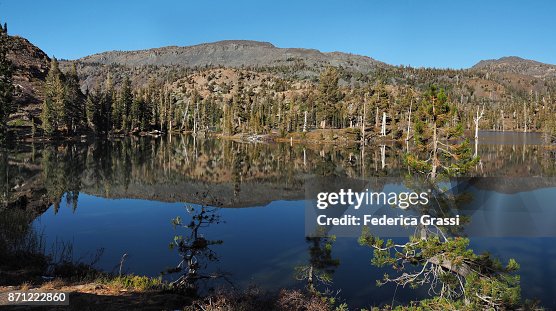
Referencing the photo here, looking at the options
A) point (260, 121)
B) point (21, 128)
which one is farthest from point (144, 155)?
point (260, 121)

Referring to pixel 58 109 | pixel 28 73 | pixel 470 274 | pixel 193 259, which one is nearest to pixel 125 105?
pixel 58 109

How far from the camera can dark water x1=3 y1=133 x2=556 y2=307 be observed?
1766 centimetres

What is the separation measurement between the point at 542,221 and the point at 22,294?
29.2 metres

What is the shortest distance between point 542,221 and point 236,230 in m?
20.4

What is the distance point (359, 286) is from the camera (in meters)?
16.1

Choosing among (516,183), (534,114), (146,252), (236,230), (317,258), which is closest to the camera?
(317,258)

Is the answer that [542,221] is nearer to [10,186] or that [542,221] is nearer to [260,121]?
[10,186]

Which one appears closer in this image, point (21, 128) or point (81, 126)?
point (21, 128)

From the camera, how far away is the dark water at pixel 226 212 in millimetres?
17656

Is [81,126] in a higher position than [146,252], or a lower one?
higher

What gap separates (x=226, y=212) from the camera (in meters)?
31.5

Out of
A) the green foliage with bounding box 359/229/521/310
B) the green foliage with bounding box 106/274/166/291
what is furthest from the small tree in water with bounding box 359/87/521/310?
the green foliage with bounding box 106/274/166/291

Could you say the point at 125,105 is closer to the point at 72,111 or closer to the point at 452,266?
the point at 72,111

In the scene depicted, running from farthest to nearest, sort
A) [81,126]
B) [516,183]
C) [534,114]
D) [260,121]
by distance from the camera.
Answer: [534,114]
[260,121]
[81,126]
[516,183]
